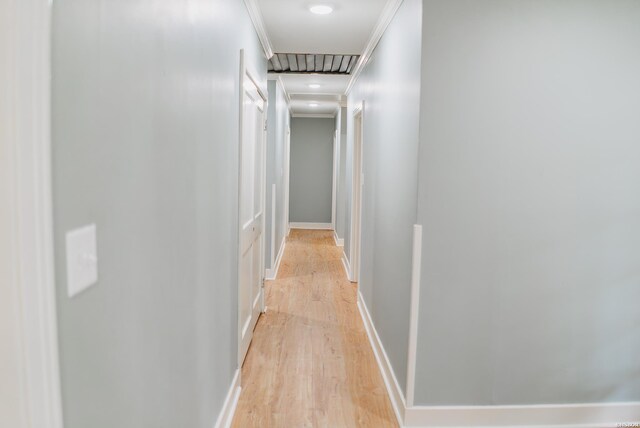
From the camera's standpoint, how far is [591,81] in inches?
94.2

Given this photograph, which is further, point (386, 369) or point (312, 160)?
point (312, 160)

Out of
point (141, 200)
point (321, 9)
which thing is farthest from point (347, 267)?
point (141, 200)

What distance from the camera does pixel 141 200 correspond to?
3.82 feet

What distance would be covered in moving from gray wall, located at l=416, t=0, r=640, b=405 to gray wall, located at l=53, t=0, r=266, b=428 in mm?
1042

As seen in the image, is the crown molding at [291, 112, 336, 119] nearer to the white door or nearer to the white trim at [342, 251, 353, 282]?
the white trim at [342, 251, 353, 282]

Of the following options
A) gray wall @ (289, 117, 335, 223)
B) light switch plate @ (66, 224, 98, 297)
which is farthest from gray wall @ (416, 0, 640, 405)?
gray wall @ (289, 117, 335, 223)

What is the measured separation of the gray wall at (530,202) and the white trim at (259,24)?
4.04 feet

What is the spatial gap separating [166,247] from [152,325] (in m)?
0.23

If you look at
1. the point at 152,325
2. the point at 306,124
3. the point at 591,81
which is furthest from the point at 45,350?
the point at 306,124

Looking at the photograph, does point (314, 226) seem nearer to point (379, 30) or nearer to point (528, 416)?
point (379, 30)

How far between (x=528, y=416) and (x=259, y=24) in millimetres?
2922

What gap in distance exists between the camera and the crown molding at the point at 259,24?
3031 mm

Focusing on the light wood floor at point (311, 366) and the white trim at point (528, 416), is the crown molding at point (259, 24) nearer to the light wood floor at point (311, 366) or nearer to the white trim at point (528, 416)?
the light wood floor at point (311, 366)

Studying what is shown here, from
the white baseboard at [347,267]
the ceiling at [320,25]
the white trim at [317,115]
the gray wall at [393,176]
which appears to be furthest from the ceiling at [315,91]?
the white baseboard at [347,267]
